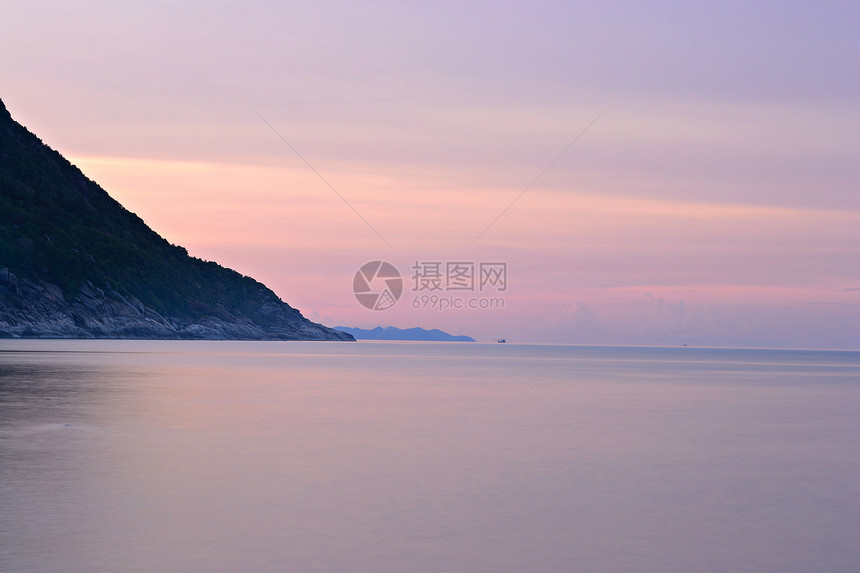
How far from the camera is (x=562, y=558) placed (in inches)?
695

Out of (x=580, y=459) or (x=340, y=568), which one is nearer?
(x=340, y=568)

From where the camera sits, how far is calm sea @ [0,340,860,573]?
58.2 ft

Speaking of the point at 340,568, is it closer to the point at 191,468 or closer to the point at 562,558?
the point at 562,558

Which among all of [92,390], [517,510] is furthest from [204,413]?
[517,510]

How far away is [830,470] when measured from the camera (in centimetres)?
3044

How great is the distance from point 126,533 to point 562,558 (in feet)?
27.5

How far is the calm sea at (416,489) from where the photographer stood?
17.8 metres

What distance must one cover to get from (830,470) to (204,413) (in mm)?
27951

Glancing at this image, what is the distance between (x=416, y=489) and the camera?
2522cm

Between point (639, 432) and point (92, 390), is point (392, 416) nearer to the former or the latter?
point (639, 432)

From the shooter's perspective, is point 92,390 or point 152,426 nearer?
point 152,426

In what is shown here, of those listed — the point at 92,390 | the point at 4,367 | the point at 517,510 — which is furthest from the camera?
the point at 4,367

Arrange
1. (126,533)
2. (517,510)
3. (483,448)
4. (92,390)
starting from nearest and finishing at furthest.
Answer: (126,533)
(517,510)
(483,448)
(92,390)

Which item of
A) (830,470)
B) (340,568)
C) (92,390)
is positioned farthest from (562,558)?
(92,390)
